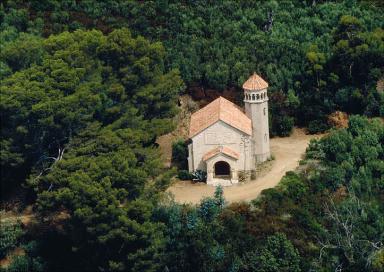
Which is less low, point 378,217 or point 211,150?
point 211,150

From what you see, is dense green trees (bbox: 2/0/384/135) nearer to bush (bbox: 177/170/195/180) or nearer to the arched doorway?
the arched doorway

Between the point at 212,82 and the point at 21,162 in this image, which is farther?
the point at 212,82

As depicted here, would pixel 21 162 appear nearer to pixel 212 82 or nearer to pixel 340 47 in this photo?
pixel 212 82

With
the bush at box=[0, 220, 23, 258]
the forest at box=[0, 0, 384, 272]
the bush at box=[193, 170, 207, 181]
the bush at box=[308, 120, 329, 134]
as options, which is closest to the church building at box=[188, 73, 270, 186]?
the bush at box=[193, 170, 207, 181]

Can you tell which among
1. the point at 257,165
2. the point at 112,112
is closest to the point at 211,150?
the point at 257,165

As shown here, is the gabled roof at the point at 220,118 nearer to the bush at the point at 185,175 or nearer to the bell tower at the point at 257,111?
the bell tower at the point at 257,111

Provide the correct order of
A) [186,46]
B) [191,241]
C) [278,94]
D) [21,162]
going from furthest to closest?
[186,46], [278,94], [21,162], [191,241]
